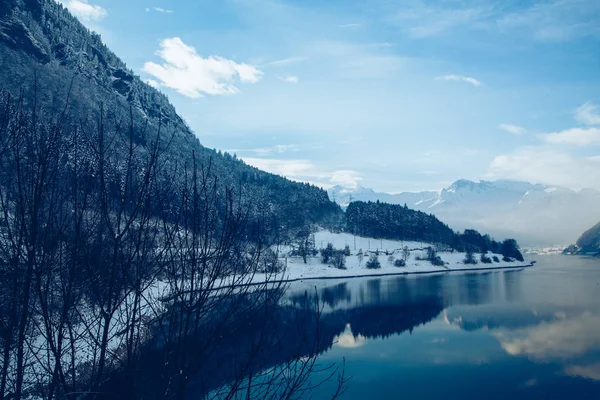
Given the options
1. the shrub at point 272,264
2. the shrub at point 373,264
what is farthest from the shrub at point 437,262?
the shrub at point 272,264

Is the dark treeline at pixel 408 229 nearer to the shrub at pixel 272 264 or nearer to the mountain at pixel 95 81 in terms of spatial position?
Result: the mountain at pixel 95 81

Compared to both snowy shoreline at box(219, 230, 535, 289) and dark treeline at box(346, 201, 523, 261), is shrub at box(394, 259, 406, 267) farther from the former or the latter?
dark treeline at box(346, 201, 523, 261)

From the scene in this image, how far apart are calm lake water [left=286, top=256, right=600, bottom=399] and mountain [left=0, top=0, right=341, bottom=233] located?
4843cm

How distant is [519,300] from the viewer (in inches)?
1548

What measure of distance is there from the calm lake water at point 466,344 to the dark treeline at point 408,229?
6578 cm

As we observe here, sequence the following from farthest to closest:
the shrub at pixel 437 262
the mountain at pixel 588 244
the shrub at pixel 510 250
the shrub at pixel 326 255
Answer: the mountain at pixel 588 244 < the shrub at pixel 510 250 < the shrub at pixel 437 262 < the shrub at pixel 326 255

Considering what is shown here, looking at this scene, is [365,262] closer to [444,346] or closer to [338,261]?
[338,261]

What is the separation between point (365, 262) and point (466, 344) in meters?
55.9

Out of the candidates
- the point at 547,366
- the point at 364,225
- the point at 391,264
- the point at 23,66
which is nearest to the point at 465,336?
the point at 547,366

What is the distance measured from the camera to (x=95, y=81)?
118062 millimetres

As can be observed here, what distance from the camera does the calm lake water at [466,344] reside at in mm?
17625

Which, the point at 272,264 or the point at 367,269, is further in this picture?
the point at 367,269

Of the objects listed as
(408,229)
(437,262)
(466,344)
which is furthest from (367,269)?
(466,344)

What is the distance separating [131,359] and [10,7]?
144 m
